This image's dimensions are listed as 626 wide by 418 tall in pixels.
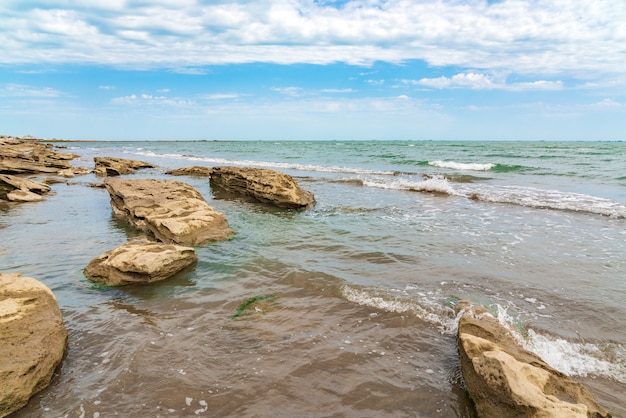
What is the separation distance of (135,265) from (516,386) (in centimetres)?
530

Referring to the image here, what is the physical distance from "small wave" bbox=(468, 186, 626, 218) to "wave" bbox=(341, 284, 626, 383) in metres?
9.55

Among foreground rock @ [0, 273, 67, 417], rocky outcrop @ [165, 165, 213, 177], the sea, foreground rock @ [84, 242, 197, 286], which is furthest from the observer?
rocky outcrop @ [165, 165, 213, 177]

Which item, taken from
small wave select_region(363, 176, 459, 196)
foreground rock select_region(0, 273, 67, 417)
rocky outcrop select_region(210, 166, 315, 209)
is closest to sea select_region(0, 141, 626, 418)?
foreground rock select_region(0, 273, 67, 417)

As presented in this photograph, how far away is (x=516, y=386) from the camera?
296 cm

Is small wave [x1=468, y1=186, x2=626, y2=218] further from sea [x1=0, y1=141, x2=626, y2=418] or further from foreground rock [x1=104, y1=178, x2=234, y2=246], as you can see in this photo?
foreground rock [x1=104, y1=178, x2=234, y2=246]

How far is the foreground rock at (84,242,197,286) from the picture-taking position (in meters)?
5.88

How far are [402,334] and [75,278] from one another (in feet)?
17.3

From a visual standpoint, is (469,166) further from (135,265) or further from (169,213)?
(135,265)

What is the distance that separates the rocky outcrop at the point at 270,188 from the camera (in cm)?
1276

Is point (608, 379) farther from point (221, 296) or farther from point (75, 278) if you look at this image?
point (75, 278)

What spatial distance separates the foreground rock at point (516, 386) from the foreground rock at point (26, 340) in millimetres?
3948

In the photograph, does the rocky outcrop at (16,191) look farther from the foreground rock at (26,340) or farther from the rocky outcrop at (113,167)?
the foreground rock at (26,340)

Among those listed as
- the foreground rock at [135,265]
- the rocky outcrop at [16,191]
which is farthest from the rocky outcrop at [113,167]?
the foreground rock at [135,265]

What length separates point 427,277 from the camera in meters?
6.35
